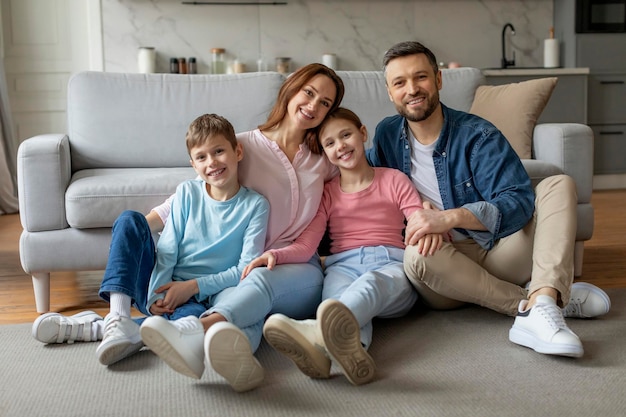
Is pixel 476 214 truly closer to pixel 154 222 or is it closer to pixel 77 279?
pixel 154 222

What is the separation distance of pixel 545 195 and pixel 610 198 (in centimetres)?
312

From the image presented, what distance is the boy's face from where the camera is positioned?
200 centimetres

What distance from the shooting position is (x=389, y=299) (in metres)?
1.95

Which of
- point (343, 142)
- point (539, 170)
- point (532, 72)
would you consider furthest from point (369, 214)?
point (532, 72)

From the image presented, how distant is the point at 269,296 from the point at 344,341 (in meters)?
0.36

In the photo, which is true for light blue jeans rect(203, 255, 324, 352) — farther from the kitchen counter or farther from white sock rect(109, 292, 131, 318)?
the kitchen counter

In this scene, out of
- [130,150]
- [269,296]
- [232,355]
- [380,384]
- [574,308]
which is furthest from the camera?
[130,150]

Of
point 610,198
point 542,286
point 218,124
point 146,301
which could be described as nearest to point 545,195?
point 542,286

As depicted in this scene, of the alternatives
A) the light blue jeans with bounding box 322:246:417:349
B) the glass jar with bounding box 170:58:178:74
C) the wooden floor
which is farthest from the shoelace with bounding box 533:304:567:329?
the glass jar with bounding box 170:58:178:74

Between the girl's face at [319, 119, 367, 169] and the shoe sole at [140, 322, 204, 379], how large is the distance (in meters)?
0.77

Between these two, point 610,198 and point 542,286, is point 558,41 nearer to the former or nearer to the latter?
point 610,198

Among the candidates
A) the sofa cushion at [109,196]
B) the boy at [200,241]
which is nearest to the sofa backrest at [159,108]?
the sofa cushion at [109,196]

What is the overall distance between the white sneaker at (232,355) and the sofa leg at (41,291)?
1081 millimetres

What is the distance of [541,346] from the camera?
5.74ft
